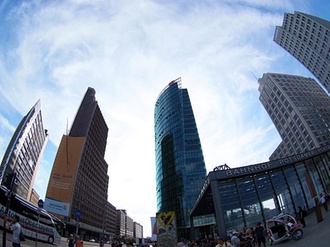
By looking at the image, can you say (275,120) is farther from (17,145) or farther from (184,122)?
(17,145)

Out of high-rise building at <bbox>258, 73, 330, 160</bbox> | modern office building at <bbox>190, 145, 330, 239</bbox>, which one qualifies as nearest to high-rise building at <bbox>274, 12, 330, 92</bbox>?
high-rise building at <bbox>258, 73, 330, 160</bbox>

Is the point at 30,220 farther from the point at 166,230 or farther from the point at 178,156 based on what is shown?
the point at 178,156

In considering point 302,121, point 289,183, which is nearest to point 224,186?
point 289,183

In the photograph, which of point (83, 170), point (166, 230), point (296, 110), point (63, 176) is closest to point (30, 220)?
point (166, 230)

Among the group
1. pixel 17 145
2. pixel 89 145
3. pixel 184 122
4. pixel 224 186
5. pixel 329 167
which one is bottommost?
pixel 224 186

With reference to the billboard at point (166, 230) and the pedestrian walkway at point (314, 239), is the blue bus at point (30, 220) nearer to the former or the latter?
the billboard at point (166, 230)

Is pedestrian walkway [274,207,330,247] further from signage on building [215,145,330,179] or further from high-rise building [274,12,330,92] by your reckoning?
high-rise building [274,12,330,92]

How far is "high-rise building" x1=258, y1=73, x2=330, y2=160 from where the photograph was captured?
8444 cm

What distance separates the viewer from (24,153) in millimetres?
78375

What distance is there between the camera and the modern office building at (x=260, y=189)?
2309 centimetres

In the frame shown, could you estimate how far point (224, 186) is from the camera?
24656 millimetres

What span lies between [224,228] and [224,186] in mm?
4549

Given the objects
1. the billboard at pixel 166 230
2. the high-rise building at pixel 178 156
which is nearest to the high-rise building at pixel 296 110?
the high-rise building at pixel 178 156

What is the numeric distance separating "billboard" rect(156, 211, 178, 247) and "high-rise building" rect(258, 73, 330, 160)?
8031cm
